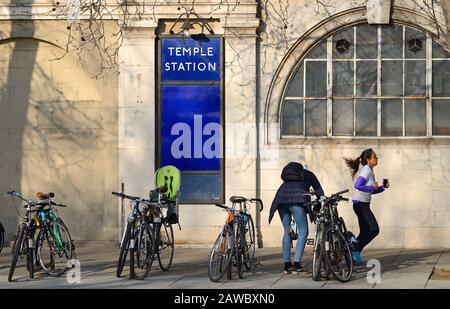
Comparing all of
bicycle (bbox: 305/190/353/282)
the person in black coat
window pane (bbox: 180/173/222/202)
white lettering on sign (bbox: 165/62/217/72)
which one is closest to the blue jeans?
the person in black coat

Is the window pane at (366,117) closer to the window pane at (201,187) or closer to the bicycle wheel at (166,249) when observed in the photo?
the window pane at (201,187)

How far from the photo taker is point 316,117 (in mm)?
19531

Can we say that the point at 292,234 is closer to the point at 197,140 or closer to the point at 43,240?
the point at 43,240

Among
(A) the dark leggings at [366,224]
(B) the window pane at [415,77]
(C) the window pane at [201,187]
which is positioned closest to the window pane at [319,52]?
(B) the window pane at [415,77]

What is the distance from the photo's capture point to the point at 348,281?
1462cm

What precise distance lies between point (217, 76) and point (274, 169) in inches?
74.9

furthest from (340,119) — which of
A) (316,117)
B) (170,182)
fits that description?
(170,182)

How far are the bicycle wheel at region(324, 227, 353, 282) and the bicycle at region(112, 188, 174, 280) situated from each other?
7.89 ft

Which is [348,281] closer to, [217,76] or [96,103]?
[217,76]

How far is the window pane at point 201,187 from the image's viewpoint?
19.5 meters

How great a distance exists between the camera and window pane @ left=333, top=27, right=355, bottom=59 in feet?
63.9

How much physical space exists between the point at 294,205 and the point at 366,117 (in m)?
4.66
